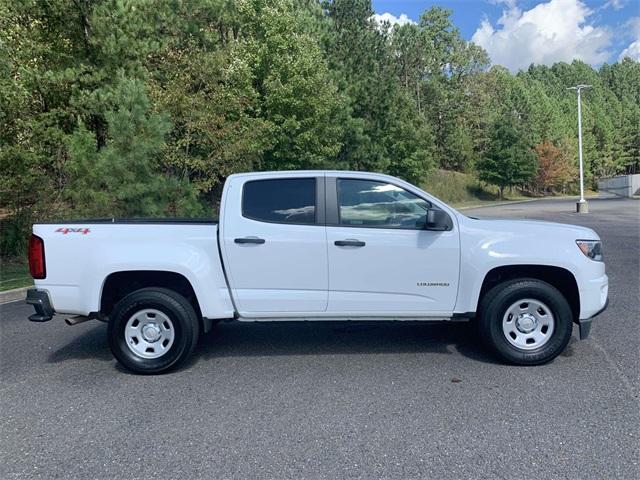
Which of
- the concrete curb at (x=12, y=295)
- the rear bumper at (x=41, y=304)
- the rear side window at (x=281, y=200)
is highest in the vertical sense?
the rear side window at (x=281, y=200)

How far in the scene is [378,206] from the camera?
4910mm

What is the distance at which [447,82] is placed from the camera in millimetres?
64125

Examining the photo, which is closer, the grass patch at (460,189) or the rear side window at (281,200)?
the rear side window at (281,200)

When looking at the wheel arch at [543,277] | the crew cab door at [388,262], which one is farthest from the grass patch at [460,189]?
the crew cab door at [388,262]

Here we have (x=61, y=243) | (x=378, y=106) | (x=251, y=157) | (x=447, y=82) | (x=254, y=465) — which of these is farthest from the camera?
(x=447, y=82)

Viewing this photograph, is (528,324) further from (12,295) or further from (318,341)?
(12,295)

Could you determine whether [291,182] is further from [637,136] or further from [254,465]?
[637,136]

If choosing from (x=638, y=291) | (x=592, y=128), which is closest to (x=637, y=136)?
(x=592, y=128)

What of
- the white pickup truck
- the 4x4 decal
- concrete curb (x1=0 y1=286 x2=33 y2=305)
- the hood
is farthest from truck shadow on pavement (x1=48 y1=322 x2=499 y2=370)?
concrete curb (x1=0 y1=286 x2=33 y2=305)

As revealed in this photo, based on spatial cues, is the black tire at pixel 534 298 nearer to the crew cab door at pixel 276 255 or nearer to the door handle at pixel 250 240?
the crew cab door at pixel 276 255

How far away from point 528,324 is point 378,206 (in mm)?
1808

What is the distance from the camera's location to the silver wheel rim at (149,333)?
4.82m

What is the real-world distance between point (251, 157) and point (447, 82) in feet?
169

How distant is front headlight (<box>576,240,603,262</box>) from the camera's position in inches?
188
